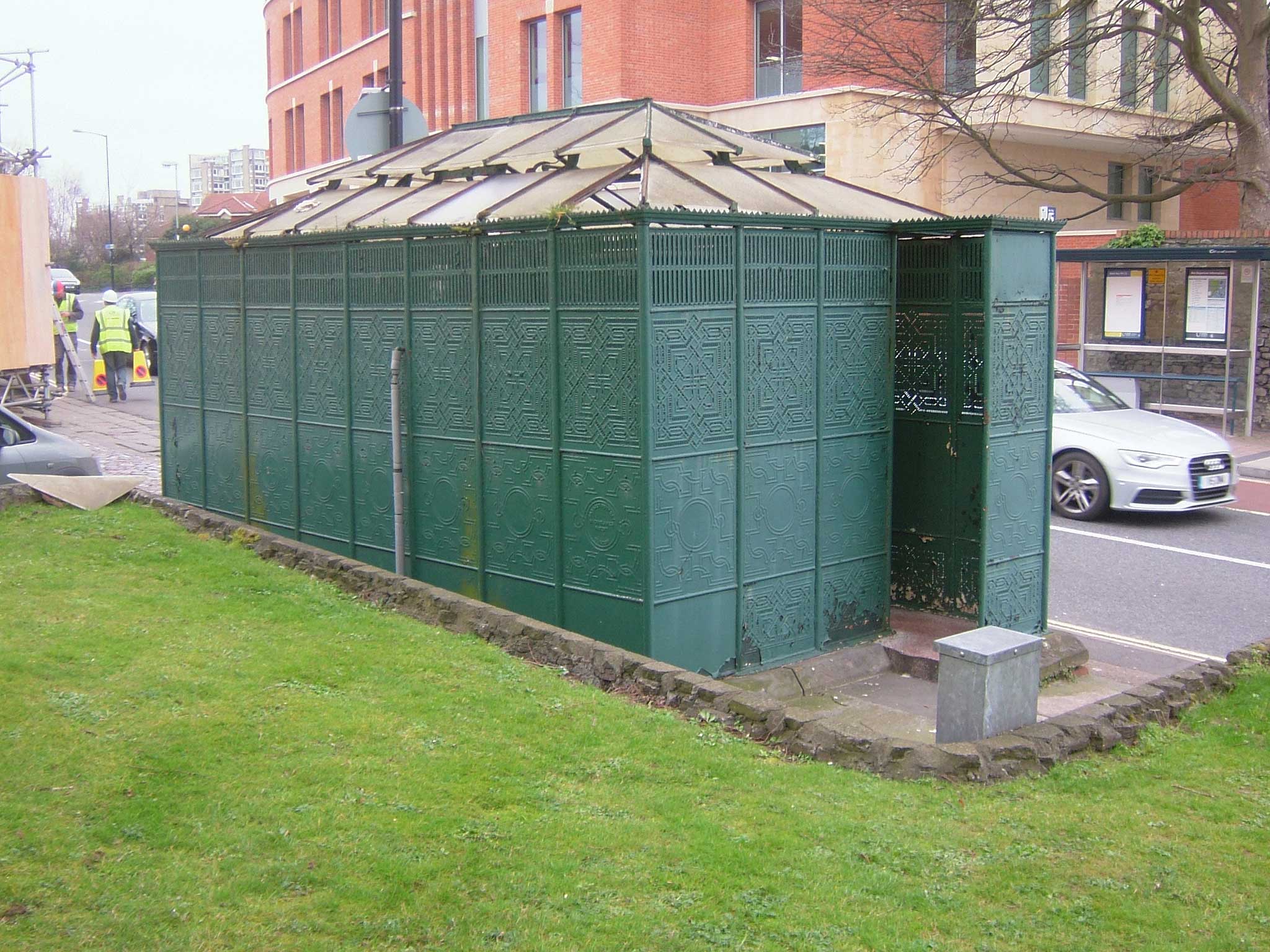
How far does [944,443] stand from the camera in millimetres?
8797

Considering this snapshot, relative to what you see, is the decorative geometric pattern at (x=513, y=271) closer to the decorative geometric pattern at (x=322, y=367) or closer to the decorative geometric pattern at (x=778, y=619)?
the decorative geometric pattern at (x=322, y=367)

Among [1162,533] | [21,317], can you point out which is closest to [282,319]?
[1162,533]

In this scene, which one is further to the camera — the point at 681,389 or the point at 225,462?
the point at 225,462

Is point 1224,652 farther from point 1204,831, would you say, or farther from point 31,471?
point 31,471

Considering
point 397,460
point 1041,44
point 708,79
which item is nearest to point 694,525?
point 397,460

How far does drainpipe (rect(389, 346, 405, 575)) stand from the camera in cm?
921

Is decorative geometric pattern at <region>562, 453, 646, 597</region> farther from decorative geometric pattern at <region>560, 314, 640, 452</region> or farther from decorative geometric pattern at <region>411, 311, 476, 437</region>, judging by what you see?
decorative geometric pattern at <region>411, 311, 476, 437</region>

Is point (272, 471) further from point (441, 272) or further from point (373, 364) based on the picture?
point (441, 272)

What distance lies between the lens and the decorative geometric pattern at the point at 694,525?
24.6ft

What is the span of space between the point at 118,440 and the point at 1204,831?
17.3 metres

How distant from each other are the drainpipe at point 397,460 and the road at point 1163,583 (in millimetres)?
5128

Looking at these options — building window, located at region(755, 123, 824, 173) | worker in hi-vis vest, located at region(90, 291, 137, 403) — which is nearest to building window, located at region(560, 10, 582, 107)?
building window, located at region(755, 123, 824, 173)

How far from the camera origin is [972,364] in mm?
8562

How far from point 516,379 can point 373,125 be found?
6375mm
